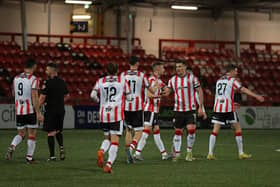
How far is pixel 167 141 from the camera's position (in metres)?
23.2

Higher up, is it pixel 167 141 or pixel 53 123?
pixel 53 123

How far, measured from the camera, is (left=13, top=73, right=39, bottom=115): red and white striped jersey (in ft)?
49.5

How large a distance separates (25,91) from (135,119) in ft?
8.13

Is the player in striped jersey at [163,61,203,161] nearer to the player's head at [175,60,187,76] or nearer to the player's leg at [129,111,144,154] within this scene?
the player's head at [175,60,187,76]

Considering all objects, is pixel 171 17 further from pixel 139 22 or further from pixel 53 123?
pixel 53 123

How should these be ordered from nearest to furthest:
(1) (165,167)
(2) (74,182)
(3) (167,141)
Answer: (2) (74,182) < (1) (165,167) < (3) (167,141)

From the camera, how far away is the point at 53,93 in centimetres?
1578

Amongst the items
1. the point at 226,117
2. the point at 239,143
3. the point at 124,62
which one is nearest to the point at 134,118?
the point at 226,117

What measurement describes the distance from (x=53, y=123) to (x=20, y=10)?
21501 millimetres

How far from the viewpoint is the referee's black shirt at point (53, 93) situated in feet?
51.6

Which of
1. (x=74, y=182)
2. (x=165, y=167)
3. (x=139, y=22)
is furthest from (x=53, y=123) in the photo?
(x=139, y=22)

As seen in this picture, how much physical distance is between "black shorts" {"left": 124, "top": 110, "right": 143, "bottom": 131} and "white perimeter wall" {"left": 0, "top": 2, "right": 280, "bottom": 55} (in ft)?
71.5

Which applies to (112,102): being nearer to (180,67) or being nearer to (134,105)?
(134,105)

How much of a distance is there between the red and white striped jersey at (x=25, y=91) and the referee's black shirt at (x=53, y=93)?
58 centimetres
